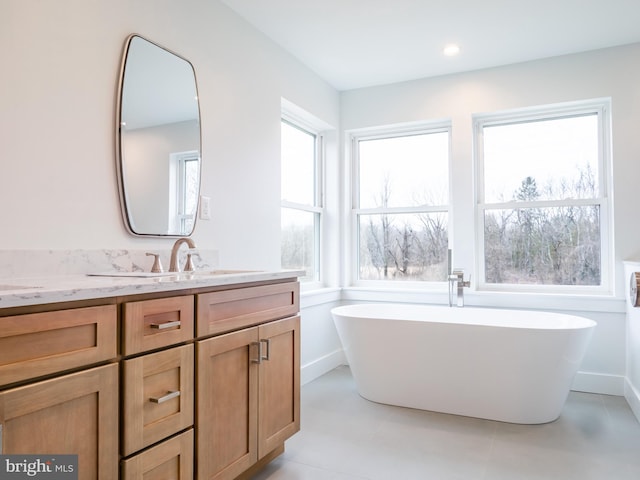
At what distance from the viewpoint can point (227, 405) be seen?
169 cm

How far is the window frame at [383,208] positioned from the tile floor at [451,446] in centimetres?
130

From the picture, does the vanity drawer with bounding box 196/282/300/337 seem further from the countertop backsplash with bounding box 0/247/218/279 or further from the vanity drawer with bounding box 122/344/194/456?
the countertop backsplash with bounding box 0/247/218/279

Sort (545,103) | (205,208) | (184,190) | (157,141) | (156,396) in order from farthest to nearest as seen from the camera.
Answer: (545,103) < (205,208) < (184,190) < (157,141) < (156,396)

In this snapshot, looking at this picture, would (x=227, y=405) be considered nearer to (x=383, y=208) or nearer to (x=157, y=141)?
(x=157, y=141)

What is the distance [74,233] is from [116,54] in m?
0.80

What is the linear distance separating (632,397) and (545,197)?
149 cm

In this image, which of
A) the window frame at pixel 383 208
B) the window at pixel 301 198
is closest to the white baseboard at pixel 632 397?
the window frame at pixel 383 208

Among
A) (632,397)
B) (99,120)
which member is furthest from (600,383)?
(99,120)

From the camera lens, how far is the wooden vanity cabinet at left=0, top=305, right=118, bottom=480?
1020 millimetres

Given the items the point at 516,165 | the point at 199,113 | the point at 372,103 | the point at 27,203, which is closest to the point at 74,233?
the point at 27,203

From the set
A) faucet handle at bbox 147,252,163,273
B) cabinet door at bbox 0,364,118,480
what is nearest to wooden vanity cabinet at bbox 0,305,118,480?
cabinet door at bbox 0,364,118,480

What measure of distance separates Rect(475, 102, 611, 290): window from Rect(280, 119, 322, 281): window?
137 centimetres

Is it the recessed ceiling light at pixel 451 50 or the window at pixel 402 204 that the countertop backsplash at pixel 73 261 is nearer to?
the window at pixel 402 204

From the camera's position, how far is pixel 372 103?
394 cm
